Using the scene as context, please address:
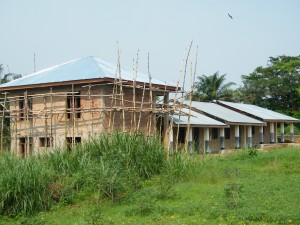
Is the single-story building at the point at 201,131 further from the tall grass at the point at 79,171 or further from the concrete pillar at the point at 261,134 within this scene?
the tall grass at the point at 79,171

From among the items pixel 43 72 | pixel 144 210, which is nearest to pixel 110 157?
pixel 144 210

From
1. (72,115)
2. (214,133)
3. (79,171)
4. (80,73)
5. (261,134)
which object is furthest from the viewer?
(261,134)

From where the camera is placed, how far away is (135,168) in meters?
11.7

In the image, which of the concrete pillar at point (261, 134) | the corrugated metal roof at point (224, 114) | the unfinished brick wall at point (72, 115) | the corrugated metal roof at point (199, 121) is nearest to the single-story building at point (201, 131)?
the corrugated metal roof at point (199, 121)

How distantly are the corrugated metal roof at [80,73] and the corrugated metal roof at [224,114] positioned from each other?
7.98 meters

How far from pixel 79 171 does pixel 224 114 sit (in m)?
19.5

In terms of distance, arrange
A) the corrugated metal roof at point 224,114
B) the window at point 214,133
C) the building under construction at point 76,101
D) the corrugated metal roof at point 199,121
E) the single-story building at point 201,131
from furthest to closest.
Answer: the window at point 214,133 → the corrugated metal roof at point 224,114 → the single-story building at point 201,131 → the corrugated metal roof at point 199,121 → the building under construction at point 76,101

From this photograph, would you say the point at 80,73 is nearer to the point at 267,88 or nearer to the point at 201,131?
the point at 201,131

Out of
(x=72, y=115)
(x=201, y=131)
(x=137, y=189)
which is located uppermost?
(x=72, y=115)

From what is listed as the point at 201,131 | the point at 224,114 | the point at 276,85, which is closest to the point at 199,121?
the point at 201,131

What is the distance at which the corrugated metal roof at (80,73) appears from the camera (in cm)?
1839

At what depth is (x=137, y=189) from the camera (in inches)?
420

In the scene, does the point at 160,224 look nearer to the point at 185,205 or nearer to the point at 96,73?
the point at 185,205

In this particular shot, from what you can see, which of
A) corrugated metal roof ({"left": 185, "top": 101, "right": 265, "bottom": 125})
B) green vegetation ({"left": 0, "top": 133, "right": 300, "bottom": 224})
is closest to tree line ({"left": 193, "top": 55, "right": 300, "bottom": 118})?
corrugated metal roof ({"left": 185, "top": 101, "right": 265, "bottom": 125})
